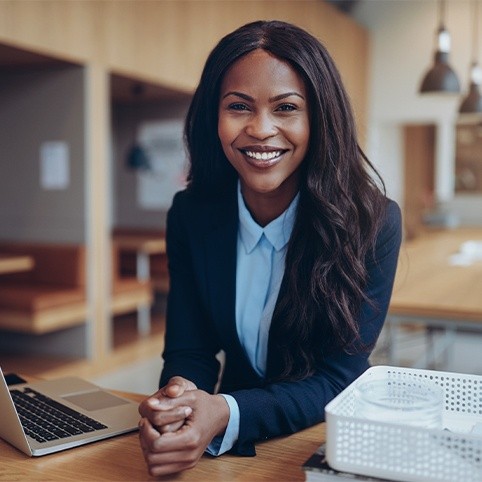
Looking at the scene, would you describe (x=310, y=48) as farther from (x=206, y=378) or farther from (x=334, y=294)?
(x=206, y=378)

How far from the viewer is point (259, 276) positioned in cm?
154

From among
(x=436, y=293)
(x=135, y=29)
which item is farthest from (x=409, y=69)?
(x=436, y=293)

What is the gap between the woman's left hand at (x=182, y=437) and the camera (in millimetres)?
1049

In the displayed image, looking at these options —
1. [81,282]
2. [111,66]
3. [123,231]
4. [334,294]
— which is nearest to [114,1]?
[111,66]

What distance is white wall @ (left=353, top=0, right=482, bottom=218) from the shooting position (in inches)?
318

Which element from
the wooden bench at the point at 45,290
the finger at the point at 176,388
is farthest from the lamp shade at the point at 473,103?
the finger at the point at 176,388

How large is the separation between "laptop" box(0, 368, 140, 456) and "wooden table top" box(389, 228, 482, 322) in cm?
79

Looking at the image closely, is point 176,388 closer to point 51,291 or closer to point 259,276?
point 259,276

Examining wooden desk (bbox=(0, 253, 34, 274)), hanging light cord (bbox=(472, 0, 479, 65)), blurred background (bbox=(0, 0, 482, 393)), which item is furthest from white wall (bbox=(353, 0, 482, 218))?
wooden desk (bbox=(0, 253, 34, 274))

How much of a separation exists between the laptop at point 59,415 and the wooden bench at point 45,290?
106 inches

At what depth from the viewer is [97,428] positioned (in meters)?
1.26

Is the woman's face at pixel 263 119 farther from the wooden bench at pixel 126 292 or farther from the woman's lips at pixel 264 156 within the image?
the wooden bench at pixel 126 292

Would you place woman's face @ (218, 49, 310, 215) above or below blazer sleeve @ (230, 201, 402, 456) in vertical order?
above

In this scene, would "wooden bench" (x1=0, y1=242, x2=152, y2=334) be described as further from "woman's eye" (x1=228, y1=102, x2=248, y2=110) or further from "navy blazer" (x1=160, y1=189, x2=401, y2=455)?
"woman's eye" (x1=228, y1=102, x2=248, y2=110)
